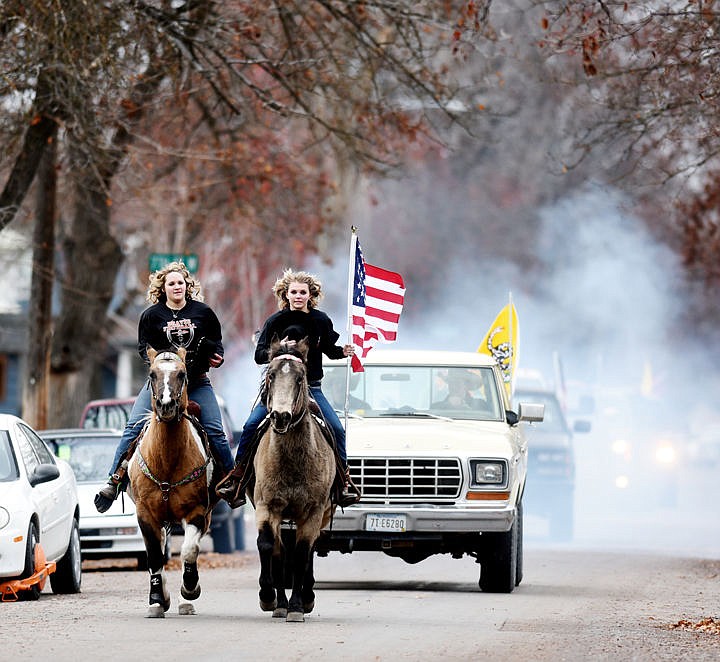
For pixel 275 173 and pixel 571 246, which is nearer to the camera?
pixel 275 173

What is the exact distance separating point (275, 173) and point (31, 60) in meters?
12.7

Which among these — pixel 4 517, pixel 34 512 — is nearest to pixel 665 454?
pixel 34 512

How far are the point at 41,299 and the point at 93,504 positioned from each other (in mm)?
6841

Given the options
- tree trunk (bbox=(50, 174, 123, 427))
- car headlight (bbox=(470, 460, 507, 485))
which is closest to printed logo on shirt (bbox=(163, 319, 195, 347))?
car headlight (bbox=(470, 460, 507, 485))

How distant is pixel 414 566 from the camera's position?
21.4 meters

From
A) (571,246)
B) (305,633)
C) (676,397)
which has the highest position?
(571,246)

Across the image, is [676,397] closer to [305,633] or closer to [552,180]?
[552,180]

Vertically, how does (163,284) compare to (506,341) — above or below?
below

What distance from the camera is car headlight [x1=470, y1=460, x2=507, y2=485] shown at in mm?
16094

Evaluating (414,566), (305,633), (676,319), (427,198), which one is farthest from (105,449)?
(427,198)

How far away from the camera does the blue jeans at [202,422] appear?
1367 cm

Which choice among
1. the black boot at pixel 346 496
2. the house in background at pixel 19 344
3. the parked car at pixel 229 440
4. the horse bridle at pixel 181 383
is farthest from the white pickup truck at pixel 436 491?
the house in background at pixel 19 344

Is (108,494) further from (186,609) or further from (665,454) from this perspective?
(665,454)

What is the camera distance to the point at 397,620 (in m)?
13.3
